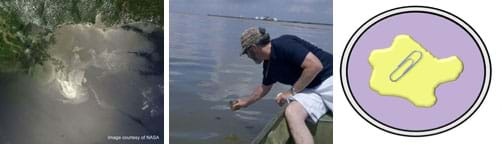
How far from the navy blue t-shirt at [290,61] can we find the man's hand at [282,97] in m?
0.05

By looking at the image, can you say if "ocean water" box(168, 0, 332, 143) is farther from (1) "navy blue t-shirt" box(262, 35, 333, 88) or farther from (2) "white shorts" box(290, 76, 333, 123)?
(2) "white shorts" box(290, 76, 333, 123)

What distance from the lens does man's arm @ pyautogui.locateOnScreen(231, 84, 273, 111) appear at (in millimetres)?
Result: 3174

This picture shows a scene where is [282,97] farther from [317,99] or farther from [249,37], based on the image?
[249,37]

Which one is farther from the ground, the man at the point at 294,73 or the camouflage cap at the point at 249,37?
the camouflage cap at the point at 249,37

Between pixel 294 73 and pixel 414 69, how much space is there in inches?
19.6

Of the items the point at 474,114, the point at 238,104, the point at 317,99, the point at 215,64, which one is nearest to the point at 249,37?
the point at 215,64

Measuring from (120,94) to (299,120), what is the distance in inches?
29.9

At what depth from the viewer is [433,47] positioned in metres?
3.14

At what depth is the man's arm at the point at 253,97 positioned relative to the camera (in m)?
3.17

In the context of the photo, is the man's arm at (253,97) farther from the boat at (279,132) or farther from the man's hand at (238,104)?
the boat at (279,132)

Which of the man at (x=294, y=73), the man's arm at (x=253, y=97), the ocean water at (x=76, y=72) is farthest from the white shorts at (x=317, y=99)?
the ocean water at (x=76, y=72)

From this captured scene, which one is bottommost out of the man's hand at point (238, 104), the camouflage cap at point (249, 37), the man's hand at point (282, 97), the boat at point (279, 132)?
the boat at point (279, 132)

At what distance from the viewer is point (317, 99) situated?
10.5 ft

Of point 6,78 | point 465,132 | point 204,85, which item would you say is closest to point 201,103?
point 204,85
